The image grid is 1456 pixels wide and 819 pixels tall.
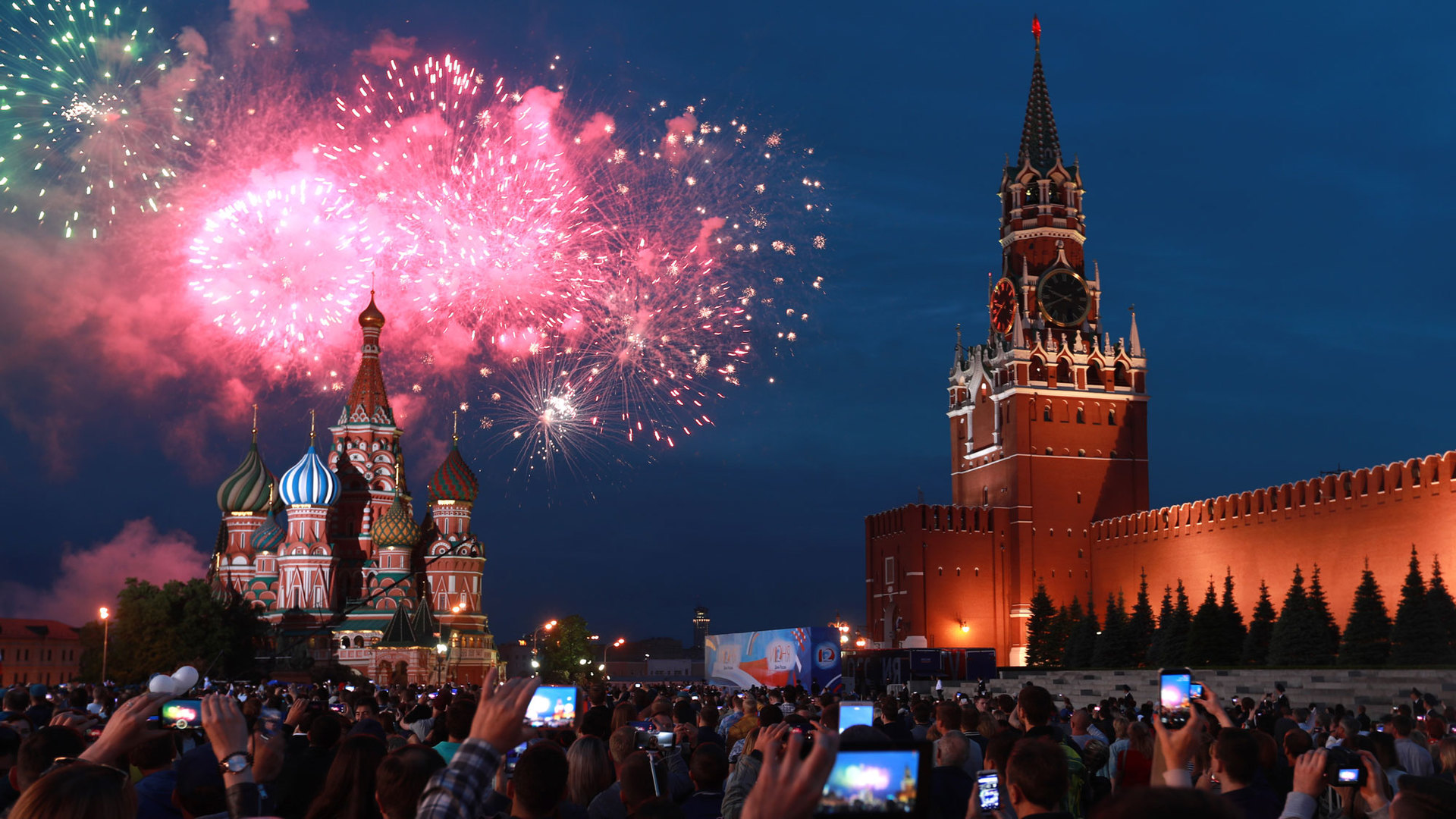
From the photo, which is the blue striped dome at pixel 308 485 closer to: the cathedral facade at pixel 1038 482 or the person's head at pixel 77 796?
the cathedral facade at pixel 1038 482

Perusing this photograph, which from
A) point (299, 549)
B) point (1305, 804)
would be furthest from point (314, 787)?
point (299, 549)

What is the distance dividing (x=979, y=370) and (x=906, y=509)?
9.49 meters

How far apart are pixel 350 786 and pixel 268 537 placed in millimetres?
62164

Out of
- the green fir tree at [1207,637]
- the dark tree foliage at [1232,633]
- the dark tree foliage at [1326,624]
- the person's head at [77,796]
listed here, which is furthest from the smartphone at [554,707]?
the dark tree foliage at [1232,633]

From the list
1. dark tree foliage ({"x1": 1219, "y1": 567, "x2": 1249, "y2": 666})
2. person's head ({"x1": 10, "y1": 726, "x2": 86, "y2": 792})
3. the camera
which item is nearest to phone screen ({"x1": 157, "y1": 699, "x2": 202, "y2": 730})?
person's head ({"x1": 10, "y1": 726, "x2": 86, "y2": 792})

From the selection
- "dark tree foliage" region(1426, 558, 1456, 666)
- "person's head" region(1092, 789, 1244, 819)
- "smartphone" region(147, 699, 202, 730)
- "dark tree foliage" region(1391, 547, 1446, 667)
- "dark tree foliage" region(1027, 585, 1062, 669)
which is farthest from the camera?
"dark tree foliage" region(1027, 585, 1062, 669)

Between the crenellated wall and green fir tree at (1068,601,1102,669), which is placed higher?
the crenellated wall

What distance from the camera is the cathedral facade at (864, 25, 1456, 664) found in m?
53.5

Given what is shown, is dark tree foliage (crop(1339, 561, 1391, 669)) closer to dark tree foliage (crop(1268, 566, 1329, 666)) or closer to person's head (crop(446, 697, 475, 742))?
dark tree foliage (crop(1268, 566, 1329, 666))

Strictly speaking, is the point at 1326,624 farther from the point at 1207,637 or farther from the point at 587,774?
the point at 587,774

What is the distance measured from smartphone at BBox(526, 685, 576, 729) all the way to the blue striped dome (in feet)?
189

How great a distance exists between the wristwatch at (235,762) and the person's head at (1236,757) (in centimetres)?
340

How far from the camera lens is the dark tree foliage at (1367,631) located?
3231 cm

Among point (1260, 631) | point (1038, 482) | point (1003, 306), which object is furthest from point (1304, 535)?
point (1003, 306)
